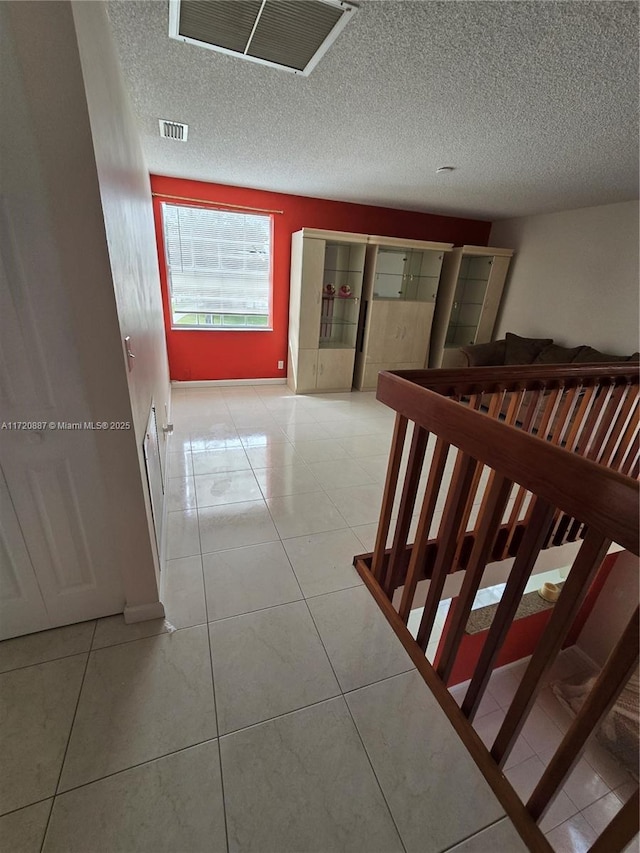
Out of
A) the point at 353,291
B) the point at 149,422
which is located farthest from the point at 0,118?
the point at 353,291

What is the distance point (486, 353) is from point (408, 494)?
12.5 ft

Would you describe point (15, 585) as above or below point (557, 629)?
below

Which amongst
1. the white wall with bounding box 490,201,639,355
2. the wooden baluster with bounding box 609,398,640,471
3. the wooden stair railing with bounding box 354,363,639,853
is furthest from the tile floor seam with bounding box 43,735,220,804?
the white wall with bounding box 490,201,639,355

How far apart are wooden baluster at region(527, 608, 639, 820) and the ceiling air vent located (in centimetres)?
216

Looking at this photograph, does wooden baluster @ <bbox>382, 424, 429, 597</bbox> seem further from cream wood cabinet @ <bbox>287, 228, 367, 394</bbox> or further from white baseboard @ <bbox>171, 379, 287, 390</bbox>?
white baseboard @ <bbox>171, 379, 287, 390</bbox>

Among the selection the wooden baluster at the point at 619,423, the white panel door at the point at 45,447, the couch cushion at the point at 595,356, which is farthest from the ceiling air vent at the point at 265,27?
the couch cushion at the point at 595,356

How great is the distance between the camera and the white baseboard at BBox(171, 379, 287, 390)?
181 inches

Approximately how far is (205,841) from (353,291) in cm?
477

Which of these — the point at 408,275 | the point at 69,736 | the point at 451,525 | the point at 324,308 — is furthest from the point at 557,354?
the point at 69,736

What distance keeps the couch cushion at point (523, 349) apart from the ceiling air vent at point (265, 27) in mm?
3833

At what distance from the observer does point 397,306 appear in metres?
4.73

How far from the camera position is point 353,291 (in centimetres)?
462

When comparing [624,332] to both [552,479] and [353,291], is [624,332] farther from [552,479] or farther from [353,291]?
[552,479]

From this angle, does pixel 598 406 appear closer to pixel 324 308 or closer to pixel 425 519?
pixel 425 519
